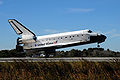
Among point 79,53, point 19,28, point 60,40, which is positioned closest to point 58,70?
point 60,40

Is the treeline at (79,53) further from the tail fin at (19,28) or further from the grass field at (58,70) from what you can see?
the grass field at (58,70)

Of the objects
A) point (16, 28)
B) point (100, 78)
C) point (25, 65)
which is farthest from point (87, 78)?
point (16, 28)

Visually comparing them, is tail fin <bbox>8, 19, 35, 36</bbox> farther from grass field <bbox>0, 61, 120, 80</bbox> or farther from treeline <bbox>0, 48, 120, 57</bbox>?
grass field <bbox>0, 61, 120, 80</bbox>

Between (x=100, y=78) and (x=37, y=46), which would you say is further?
(x=37, y=46)

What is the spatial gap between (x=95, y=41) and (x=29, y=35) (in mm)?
15771

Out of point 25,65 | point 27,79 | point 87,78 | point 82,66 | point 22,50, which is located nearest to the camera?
point 87,78

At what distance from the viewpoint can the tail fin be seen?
52375 millimetres

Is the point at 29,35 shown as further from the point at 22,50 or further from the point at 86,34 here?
the point at 86,34

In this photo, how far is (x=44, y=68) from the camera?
1196 centimetres

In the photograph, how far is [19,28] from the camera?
2130 inches

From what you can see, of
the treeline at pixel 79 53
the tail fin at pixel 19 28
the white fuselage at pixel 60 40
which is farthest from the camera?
the tail fin at pixel 19 28

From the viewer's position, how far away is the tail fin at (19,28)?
52.4 m

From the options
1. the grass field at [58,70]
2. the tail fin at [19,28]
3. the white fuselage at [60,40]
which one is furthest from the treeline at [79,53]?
the grass field at [58,70]

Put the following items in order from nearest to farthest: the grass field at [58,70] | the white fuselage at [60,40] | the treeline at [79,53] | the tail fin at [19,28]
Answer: the grass field at [58,70]
the white fuselage at [60,40]
the treeline at [79,53]
the tail fin at [19,28]
